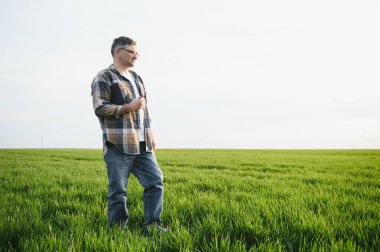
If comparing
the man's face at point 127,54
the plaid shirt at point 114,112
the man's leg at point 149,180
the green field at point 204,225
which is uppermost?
the man's face at point 127,54

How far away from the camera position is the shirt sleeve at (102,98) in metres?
3.02

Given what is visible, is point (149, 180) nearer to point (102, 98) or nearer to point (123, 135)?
point (123, 135)

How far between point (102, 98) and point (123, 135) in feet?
1.62

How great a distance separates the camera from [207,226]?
116 inches

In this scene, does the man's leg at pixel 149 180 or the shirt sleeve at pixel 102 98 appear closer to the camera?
the shirt sleeve at pixel 102 98

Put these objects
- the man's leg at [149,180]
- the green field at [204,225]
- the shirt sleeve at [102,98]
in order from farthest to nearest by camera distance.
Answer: the man's leg at [149,180] < the shirt sleeve at [102,98] < the green field at [204,225]

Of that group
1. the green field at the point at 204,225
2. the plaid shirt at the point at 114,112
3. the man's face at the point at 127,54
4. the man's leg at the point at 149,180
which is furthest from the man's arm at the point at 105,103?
the green field at the point at 204,225

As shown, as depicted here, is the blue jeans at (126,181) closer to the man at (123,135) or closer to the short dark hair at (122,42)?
the man at (123,135)

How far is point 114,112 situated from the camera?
303 centimetres

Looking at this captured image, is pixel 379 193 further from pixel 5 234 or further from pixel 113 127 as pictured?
pixel 5 234

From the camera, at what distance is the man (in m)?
3.10

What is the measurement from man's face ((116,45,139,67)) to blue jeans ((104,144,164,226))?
1.07 meters

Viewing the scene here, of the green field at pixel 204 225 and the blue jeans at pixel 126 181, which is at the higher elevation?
the blue jeans at pixel 126 181

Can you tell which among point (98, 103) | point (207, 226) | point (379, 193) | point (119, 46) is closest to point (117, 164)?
point (98, 103)
